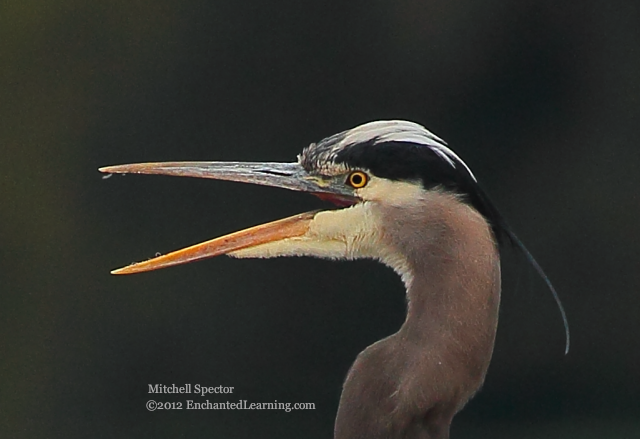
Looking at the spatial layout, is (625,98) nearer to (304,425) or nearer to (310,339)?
(310,339)

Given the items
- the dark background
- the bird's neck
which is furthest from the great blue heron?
the dark background

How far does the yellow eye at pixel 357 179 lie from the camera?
4.79ft

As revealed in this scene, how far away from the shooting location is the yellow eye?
1.46m

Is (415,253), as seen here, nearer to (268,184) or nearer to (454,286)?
(454,286)

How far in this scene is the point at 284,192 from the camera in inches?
93.5

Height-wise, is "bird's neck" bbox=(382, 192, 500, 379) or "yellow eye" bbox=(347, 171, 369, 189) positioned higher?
"yellow eye" bbox=(347, 171, 369, 189)

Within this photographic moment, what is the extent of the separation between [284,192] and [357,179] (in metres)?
0.92

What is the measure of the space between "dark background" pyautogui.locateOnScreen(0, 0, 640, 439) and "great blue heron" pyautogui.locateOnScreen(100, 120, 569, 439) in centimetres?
84

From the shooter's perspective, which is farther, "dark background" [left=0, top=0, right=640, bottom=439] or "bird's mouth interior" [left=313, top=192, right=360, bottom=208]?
"dark background" [left=0, top=0, right=640, bottom=439]

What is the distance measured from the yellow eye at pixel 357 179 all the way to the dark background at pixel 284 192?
843 mm

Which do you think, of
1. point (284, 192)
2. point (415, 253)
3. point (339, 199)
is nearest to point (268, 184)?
point (339, 199)

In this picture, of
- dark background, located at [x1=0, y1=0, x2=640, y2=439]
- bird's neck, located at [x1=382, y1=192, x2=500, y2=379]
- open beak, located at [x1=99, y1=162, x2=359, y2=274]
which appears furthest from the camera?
dark background, located at [x1=0, y1=0, x2=640, y2=439]

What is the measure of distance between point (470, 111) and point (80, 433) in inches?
53.3

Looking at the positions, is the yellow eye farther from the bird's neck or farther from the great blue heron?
the bird's neck
